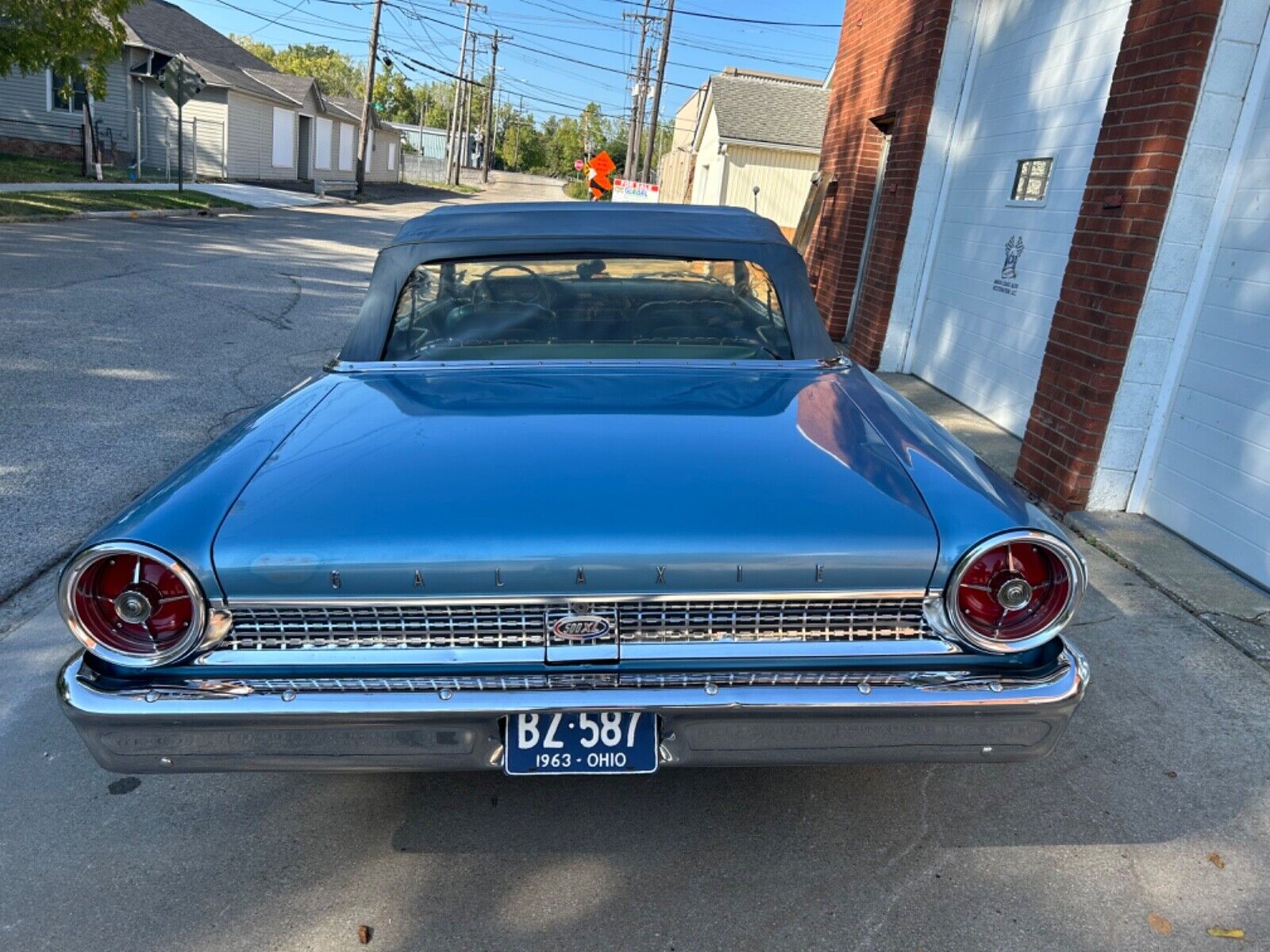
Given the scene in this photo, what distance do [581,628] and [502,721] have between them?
274 mm

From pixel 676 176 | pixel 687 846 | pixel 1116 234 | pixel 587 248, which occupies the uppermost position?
pixel 676 176

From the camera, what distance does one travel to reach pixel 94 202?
19.4 meters

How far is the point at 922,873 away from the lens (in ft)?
8.21

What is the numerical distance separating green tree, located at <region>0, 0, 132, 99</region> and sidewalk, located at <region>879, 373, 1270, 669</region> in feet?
48.7

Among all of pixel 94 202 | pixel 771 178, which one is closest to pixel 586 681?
pixel 94 202

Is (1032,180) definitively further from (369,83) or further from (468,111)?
(468,111)

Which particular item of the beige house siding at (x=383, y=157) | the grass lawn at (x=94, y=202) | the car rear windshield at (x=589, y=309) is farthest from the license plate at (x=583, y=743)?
the beige house siding at (x=383, y=157)

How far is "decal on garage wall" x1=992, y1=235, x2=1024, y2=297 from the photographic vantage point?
273 inches

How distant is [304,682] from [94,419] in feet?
15.8

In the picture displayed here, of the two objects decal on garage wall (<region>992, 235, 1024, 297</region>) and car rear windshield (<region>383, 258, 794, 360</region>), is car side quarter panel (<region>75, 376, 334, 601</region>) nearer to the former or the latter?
car rear windshield (<region>383, 258, 794, 360</region>)

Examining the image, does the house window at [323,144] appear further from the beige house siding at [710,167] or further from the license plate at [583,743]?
the license plate at [583,743]

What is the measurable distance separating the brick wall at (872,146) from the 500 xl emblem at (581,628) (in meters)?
7.45

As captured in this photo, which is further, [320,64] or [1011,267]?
[320,64]

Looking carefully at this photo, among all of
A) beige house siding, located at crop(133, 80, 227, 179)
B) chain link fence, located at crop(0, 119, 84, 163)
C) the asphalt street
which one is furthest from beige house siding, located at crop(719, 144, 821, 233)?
the asphalt street
